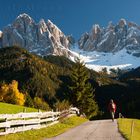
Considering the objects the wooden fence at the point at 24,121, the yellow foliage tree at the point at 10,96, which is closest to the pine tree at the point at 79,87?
the wooden fence at the point at 24,121

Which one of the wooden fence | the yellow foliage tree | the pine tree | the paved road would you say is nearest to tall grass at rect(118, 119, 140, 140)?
the paved road

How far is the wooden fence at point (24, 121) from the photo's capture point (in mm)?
25792

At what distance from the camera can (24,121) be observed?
29.8m

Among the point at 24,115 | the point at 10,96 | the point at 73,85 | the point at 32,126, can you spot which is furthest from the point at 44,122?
the point at 10,96

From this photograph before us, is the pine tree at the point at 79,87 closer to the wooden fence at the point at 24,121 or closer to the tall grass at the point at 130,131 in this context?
the wooden fence at the point at 24,121

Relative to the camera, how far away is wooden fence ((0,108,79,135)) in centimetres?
2579

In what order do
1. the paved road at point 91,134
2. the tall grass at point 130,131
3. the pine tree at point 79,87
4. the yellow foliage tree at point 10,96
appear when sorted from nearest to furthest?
the paved road at point 91,134 < the tall grass at point 130,131 < the pine tree at point 79,87 < the yellow foliage tree at point 10,96

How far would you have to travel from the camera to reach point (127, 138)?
28844 mm

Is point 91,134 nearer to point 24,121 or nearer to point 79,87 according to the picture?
point 24,121

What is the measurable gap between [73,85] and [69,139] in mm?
52938

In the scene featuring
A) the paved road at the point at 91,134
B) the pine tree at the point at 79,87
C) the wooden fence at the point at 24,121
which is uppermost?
the pine tree at the point at 79,87

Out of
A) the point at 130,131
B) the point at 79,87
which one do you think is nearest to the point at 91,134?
the point at 130,131

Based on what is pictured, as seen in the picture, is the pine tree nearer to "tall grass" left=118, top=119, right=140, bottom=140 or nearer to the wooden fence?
the wooden fence

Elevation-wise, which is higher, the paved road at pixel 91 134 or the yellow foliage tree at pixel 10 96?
the yellow foliage tree at pixel 10 96
